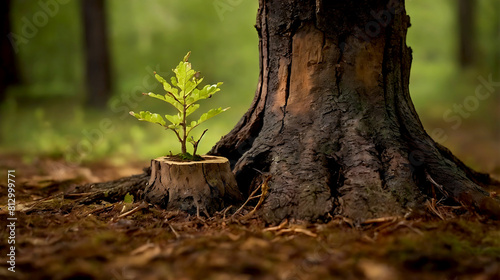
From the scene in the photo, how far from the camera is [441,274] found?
1.47 m

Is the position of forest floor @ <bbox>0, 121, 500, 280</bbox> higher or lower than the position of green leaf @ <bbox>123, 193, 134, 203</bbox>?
lower

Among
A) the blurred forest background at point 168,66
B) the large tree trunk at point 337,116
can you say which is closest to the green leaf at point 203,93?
the large tree trunk at point 337,116

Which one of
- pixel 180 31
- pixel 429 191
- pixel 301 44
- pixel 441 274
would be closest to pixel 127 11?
pixel 180 31

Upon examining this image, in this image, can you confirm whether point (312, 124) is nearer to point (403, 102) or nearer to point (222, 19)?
point (403, 102)

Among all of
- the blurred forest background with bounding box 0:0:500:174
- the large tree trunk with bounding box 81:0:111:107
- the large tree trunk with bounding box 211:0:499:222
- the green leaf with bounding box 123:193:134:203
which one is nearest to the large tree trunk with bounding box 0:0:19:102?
the blurred forest background with bounding box 0:0:500:174

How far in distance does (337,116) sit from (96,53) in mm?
7158

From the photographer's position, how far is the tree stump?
2459mm

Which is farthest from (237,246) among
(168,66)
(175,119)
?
(168,66)

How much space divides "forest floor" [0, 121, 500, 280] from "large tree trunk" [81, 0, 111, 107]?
21.1 feet

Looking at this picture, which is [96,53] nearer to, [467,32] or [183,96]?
[183,96]

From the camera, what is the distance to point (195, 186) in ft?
8.12

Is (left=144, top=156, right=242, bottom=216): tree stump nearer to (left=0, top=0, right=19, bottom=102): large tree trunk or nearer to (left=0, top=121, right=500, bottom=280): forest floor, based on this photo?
(left=0, top=121, right=500, bottom=280): forest floor

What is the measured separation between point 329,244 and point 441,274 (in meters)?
0.48

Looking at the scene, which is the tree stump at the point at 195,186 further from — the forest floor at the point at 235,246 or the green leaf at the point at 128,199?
the green leaf at the point at 128,199
